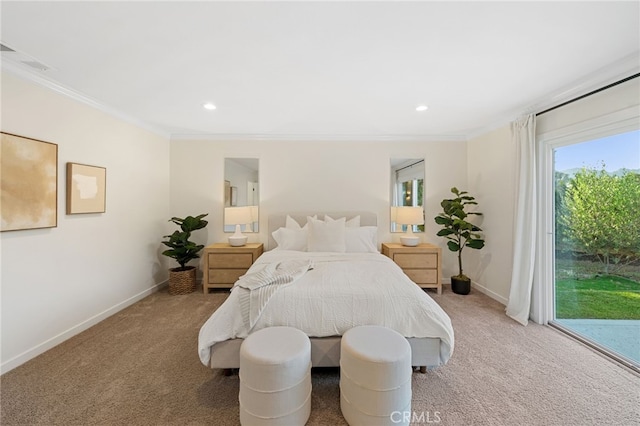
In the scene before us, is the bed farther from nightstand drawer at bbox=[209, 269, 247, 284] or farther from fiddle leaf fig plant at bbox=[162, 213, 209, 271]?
fiddle leaf fig plant at bbox=[162, 213, 209, 271]

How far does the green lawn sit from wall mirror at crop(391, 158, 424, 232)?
184 centimetres

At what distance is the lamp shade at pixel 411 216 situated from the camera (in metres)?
3.70

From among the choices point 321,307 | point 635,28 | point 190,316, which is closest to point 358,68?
point 635,28

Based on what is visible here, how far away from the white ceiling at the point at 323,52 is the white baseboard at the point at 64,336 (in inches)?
91.1

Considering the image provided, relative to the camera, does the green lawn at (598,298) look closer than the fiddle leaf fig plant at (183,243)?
Yes

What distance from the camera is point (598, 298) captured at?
2.39 m

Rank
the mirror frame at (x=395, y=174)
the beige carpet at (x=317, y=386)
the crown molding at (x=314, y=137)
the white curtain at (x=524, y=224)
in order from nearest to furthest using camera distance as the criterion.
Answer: the beige carpet at (x=317, y=386), the white curtain at (x=524, y=224), the crown molding at (x=314, y=137), the mirror frame at (x=395, y=174)

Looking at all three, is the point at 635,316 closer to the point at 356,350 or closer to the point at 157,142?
the point at 356,350

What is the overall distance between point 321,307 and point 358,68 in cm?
192

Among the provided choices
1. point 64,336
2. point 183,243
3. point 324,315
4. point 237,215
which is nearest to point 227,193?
point 237,215

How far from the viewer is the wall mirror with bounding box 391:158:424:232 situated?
4055mm

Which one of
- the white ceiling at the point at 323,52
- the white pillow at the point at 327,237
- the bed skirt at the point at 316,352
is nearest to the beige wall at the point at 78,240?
the white ceiling at the point at 323,52

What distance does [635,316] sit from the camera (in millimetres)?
2100

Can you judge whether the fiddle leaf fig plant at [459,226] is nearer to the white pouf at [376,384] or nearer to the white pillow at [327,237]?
the white pillow at [327,237]
